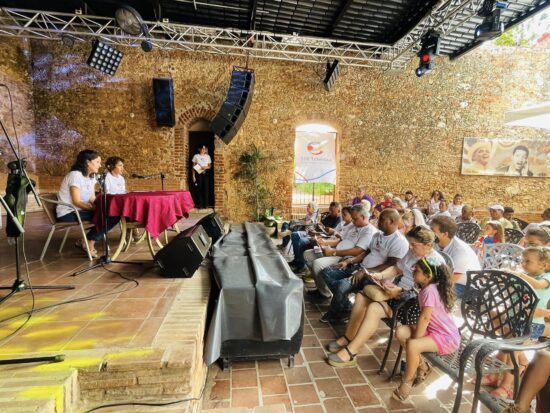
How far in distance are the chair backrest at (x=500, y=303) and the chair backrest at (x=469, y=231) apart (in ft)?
8.24

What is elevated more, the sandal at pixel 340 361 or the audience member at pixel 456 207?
the audience member at pixel 456 207

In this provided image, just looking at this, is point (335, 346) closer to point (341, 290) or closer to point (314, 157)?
point (341, 290)

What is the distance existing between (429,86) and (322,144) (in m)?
3.27

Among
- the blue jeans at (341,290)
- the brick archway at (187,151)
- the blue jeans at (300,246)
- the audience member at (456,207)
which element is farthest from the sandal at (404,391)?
the brick archway at (187,151)

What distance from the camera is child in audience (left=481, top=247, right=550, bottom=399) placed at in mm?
1848

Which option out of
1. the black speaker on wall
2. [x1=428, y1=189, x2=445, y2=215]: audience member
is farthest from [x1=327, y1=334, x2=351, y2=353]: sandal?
[x1=428, y1=189, x2=445, y2=215]: audience member

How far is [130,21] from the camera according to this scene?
4.71 metres

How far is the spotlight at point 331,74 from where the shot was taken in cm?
657

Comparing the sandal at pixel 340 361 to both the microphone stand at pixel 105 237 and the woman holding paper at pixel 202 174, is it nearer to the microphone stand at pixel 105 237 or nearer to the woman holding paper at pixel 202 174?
the microphone stand at pixel 105 237

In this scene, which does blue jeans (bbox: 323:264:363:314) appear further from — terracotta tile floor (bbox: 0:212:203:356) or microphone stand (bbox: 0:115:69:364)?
microphone stand (bbox: 0:115:69:364)

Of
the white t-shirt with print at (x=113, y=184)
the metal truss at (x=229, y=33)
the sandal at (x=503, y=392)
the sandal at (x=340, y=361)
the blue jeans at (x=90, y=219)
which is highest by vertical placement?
the metal truss at (x=229, y=33)

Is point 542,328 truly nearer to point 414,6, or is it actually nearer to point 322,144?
point 414,6

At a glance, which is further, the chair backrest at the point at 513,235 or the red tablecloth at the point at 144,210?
the chair backrest at the point at 513,235

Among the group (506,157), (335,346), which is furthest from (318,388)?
(506,157)
